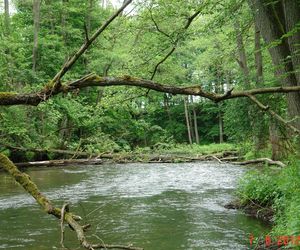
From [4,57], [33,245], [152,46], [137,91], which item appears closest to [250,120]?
[152,46]

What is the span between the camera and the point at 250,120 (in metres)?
12.8

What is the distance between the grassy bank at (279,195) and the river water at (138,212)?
54 cm

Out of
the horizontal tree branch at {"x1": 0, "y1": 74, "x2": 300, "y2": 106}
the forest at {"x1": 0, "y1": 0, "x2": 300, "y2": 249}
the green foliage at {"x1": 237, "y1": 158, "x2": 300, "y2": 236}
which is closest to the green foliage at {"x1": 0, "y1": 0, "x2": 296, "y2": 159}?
the forest at {"x1": 0, "y1": 0, "x2": 300, "y2": 249}

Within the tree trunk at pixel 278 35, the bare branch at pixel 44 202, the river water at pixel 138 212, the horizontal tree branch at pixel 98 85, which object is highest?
the tree trunk at pixel 278 35

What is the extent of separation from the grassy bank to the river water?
1.76 feet

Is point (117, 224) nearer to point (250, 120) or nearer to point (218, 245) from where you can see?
point (218, 245)

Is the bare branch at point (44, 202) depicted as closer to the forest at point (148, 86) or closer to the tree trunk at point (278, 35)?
the forest at point (148, 86)

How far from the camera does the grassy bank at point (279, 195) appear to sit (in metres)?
6.05

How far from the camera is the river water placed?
25.8 ft

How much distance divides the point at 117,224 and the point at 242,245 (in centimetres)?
313

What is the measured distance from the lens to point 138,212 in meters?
10.4

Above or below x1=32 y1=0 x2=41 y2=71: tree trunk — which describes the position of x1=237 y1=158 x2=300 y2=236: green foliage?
below

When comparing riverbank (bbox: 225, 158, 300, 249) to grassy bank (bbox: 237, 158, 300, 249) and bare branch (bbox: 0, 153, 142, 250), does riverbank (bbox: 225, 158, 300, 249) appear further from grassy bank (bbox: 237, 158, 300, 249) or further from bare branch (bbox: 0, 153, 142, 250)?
bare branch (bbox: 0, 153, 142, 250)

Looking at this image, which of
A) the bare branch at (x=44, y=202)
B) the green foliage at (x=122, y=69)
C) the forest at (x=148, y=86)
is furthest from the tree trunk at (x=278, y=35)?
the bare branch at (x=44, y=202)
